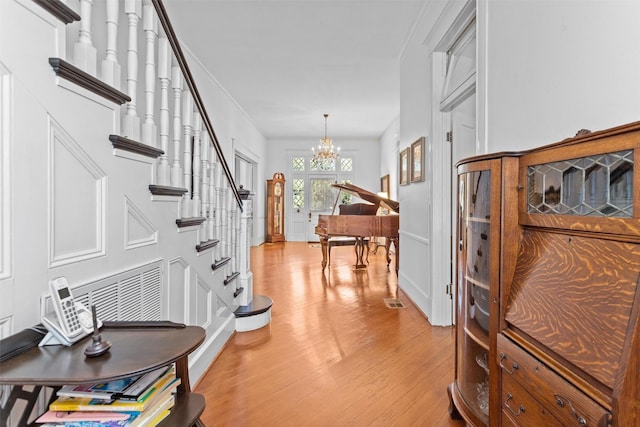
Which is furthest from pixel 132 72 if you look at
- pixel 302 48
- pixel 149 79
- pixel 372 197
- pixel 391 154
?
pixel 391 154

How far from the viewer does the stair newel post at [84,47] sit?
1.26 metres

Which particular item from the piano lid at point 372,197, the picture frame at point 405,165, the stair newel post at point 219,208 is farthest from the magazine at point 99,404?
the piano lid at point 372,197

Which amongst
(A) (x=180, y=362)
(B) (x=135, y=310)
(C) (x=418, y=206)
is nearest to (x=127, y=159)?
(B) (x=135, y=310)

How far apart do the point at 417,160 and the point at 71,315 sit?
3.36m

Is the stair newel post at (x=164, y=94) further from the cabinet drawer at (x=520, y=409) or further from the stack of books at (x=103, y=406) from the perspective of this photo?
the cabinet drawer at (x=520, y=409)

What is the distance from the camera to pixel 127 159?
4.86ft

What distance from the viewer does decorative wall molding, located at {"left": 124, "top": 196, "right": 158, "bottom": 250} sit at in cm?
149

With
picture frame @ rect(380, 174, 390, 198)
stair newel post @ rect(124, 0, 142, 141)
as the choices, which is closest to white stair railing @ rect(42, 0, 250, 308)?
stair newel post @ rect(124, 0, 142, 141)

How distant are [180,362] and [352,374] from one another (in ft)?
4.41

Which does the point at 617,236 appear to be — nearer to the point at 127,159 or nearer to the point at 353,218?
the point at 127,159

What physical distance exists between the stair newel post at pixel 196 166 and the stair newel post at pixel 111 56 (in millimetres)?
788

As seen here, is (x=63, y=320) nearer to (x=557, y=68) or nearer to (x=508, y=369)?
(x=508, y=369)

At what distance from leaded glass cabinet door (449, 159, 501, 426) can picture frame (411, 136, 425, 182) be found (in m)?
1.85

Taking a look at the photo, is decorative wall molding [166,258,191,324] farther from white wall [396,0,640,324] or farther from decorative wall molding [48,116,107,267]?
white wall [396,0,640,324]
